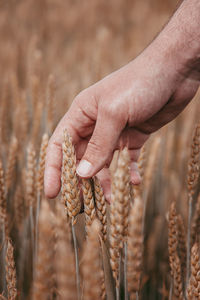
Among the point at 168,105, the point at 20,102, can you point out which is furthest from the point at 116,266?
the point at 20,102

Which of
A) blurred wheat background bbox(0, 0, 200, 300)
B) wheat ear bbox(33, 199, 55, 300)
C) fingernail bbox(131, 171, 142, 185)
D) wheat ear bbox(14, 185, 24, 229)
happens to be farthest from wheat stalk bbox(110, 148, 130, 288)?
wheat ear bbox(14, 185, 24, 229)

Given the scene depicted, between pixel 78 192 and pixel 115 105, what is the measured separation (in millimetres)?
267

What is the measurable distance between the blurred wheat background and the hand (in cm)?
5

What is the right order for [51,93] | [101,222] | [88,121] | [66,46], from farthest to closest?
[66,46] < [51,93] < [88,121] < [101,222]

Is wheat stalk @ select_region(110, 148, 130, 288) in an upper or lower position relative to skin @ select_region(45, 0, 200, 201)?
lower

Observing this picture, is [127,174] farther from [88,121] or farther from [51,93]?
[51,93]

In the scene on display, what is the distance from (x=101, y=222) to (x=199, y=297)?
29cm

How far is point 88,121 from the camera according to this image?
37.8 inches

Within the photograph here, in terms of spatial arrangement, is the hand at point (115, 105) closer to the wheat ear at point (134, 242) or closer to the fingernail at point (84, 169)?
the fingernail at point (84, 169)

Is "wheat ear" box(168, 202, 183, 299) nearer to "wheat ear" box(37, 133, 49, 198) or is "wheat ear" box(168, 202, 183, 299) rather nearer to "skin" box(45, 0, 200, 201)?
"skin" box(45, 0, 200, 201)

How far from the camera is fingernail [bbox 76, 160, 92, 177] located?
2.57 ft

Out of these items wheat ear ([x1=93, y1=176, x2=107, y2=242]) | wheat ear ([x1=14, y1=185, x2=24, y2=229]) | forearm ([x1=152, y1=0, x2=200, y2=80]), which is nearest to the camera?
wheat ear ([x1=93, y1=176, x2=107, y2=242])

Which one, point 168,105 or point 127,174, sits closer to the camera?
point 127,174

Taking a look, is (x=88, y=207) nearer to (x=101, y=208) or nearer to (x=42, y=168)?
(x=101, y=208)
